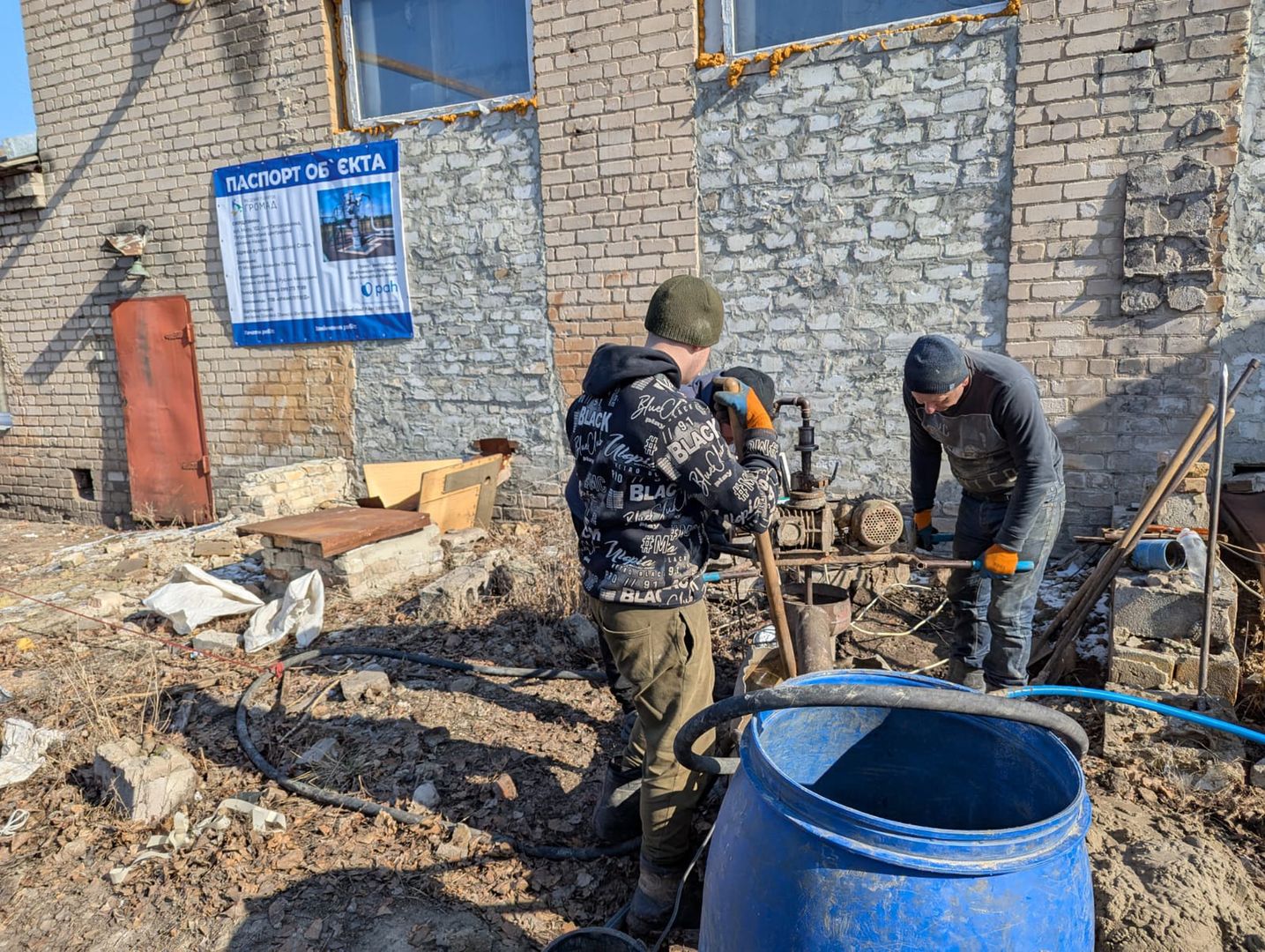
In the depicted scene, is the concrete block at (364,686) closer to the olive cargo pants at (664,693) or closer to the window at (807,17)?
the olive cargo pants at (664,693)

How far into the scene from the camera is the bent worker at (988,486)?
10.9 ft

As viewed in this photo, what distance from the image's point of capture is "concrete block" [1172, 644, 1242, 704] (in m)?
3.27

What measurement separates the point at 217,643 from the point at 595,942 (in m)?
3.53

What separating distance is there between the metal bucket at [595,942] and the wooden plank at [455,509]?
4388 mm

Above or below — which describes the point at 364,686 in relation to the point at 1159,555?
below

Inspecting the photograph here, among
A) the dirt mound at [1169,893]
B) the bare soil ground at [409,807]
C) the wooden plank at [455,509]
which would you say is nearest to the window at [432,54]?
the wooden plank at [455,509]

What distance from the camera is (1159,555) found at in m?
3.71

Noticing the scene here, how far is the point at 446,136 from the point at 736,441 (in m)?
5.22

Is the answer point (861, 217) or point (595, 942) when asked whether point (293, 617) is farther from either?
point (861, 217)

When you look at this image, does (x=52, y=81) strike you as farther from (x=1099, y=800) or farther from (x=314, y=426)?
(x=1099, y=800)

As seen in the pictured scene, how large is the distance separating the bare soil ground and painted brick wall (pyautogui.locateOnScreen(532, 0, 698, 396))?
254 cm

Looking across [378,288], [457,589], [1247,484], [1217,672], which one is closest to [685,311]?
[1217,672]

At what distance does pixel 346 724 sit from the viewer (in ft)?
13.0

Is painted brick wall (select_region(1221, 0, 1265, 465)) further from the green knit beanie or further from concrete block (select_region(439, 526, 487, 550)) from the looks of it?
concrete block (select_region(439, 526, 487, 550))
